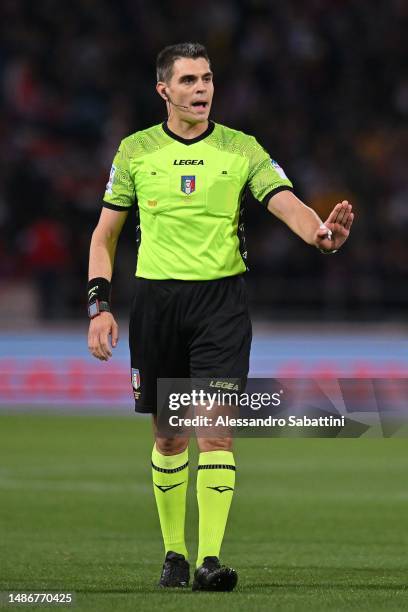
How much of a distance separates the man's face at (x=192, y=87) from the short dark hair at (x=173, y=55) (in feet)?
0.06

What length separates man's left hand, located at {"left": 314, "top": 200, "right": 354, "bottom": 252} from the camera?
5.28m

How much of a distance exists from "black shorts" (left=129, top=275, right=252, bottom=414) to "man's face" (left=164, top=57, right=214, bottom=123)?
67 cm

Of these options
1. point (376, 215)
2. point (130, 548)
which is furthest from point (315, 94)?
point (130, 548)

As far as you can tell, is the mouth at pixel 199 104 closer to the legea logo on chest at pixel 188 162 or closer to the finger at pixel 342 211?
the legea logo on chest at pixel 188 162

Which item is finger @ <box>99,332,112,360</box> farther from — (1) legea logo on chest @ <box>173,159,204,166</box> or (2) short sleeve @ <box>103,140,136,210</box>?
(1) legea logo on chest @ <box>173,159,204,166</box>

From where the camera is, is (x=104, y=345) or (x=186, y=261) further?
(x=186, y=261)

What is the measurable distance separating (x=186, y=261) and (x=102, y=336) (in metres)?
0.45

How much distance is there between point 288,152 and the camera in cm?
1783

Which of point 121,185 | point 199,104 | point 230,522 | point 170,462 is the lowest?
point 230,522

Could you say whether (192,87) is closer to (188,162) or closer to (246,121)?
(188,162)

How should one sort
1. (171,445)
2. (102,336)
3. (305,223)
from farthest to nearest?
(171,445), (102,336), (305,223)

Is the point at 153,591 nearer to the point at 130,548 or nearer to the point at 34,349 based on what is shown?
the point at 130,548

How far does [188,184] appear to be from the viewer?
5.79 meters

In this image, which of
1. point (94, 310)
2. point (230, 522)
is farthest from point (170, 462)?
point (230, 522)
